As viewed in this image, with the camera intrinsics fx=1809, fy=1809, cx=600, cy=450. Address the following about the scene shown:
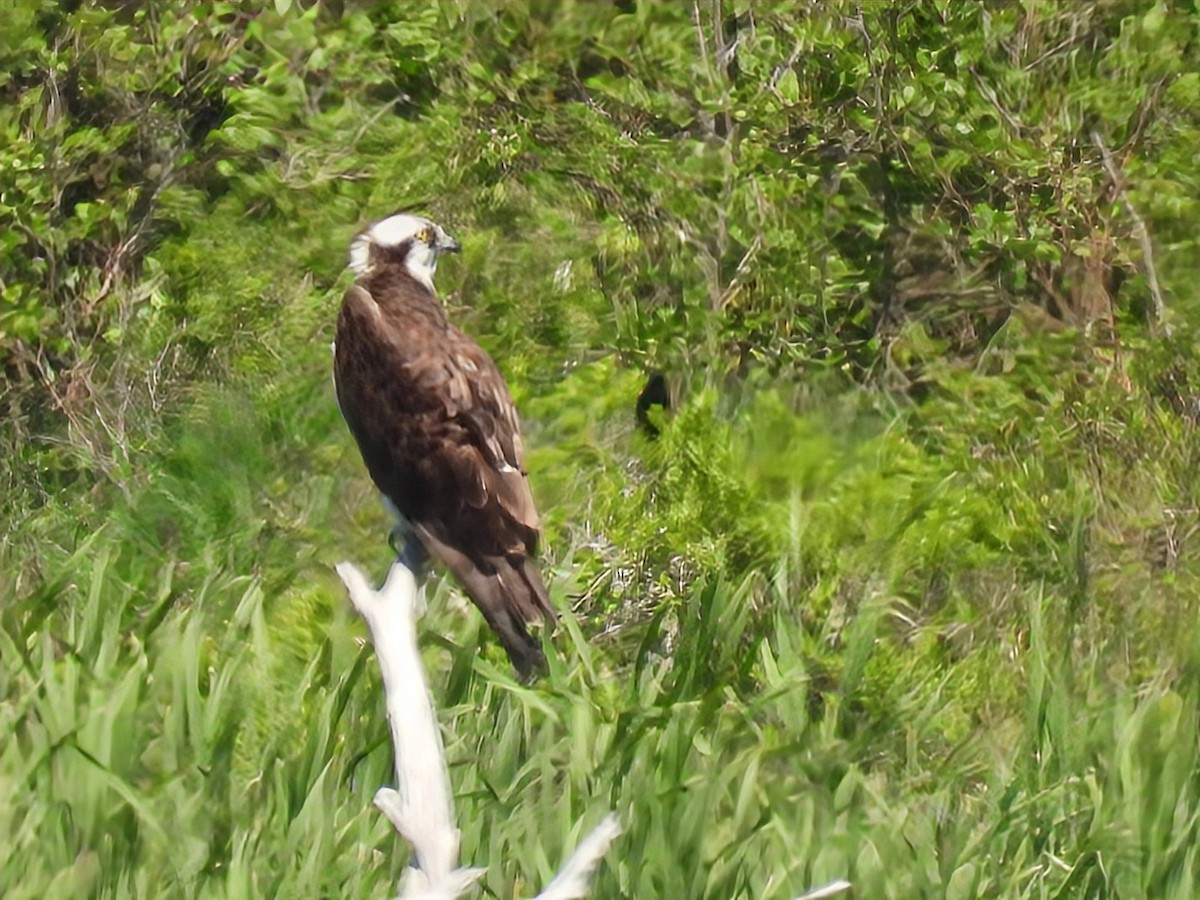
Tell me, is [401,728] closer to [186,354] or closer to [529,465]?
[529,465]

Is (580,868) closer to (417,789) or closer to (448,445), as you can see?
(417,789)

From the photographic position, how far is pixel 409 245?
367 centimetres

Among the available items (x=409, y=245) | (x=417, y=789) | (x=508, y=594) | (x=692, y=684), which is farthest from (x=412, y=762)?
(x=409, y=245)

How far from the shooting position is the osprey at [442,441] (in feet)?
10.9

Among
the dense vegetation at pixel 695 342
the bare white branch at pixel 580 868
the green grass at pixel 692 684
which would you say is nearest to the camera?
the bare white branch at pixel 580 868

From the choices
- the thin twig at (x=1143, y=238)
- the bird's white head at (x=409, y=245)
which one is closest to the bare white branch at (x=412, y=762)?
the bird's white head at (x=409, y=245)

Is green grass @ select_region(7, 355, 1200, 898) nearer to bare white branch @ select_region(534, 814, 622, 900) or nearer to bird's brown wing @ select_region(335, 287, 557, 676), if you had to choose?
bird's brown wing @ select_region(335, 287, 557, 676)

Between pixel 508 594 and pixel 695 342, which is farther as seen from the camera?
pixel 695 342

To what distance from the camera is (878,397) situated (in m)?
4.33

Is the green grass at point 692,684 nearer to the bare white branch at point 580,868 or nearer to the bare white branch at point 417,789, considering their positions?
the bare white branch at point 417,789

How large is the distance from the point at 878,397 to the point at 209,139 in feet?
5.57

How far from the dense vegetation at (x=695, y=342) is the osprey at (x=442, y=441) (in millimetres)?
163

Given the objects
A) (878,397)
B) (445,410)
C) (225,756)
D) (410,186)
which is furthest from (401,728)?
(878,397)

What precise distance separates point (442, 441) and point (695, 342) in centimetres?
93
